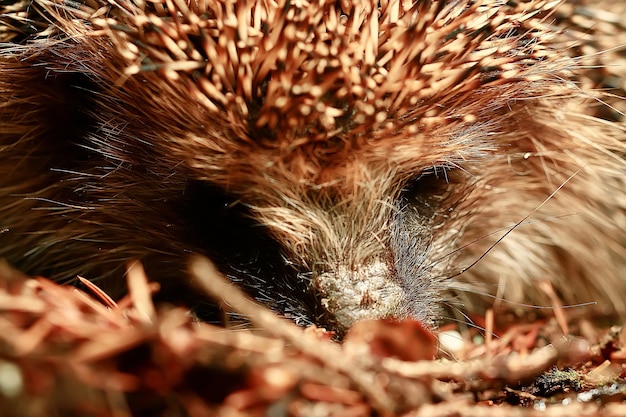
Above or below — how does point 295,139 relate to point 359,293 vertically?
above

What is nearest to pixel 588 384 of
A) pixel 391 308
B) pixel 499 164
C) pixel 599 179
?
pixel 391 308

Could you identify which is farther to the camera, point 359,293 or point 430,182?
point 430,182

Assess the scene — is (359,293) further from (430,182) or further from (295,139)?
(430,182)

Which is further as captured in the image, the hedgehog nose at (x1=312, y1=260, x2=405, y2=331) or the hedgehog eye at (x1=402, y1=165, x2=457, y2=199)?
the hedgehog eye at (x1=402, y1=165, x2=457, y2=199)

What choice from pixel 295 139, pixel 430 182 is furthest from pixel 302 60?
pixel 430 182

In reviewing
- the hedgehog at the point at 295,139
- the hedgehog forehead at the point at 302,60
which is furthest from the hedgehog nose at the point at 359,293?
the hedgehog forehead at the point at 302,60

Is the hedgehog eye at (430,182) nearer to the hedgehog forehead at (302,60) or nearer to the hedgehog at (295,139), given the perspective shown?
the hedgehog at (295,139)

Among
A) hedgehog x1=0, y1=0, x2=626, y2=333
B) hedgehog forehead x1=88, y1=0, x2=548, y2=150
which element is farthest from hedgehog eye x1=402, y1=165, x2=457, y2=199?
hedgehog forehead x1=88, y1=0, x2=548, y2=150

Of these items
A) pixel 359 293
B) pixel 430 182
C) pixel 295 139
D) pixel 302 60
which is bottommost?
pixel 359 293

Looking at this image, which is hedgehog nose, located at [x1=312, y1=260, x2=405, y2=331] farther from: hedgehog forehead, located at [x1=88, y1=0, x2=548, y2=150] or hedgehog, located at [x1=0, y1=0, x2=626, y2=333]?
hedgehog forehead, located at [x1=88, y1=0, x2=548, y2=150]
